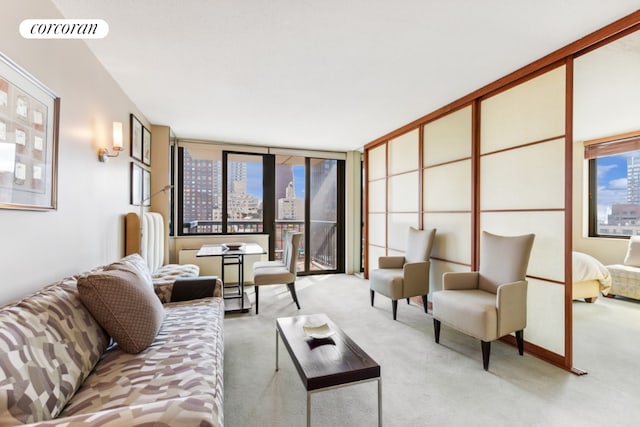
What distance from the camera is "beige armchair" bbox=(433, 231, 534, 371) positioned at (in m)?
2.20

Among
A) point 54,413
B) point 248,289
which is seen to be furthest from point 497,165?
point 248,289

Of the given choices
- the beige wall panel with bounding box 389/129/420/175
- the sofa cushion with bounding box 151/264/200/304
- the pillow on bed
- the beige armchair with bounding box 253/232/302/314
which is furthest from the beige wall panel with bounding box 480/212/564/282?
the sofa cushion with bounding box 151/264/200/304

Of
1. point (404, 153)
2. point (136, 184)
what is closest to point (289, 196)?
point (404, 153)

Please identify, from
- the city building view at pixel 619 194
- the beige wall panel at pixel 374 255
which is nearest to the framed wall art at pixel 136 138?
the beige wall panel at pixel 374 255

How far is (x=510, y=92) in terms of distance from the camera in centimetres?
265

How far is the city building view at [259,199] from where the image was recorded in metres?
4.86

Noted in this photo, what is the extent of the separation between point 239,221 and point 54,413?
416cm

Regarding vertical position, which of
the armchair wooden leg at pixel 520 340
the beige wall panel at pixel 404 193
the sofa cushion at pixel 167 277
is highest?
the beige wall panel at pixel 404 193

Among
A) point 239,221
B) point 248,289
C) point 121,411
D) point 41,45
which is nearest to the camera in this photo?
point 121,411

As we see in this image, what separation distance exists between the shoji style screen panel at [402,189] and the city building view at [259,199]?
4.83 ft

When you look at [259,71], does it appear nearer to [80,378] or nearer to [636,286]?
[80,378]

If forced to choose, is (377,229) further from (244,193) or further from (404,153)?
(244,193)

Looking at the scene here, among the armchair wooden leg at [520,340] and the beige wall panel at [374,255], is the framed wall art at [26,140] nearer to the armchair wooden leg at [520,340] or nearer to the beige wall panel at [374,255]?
the armchair wooden leg at [520,340]

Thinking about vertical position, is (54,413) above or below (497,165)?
below
